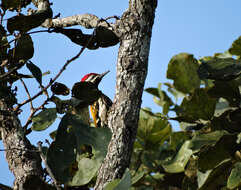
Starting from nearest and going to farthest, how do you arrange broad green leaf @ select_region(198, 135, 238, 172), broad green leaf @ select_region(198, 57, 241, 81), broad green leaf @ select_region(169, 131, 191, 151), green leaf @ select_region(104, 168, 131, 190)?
1. green leaf @ select_region(104, 168, 131, 190)
2. broad green leaf @ select_region(198, 135, 238, 172)
3. broad green leaf @ select_region(198, 57, 241, 81)
4. broad green leaf @ select_region(169, 131, 191, 151)

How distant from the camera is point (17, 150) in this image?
114cm

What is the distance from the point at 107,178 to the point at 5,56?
0.53 meters

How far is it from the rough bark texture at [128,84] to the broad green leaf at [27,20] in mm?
349

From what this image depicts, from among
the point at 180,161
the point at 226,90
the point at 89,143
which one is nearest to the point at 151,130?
the point at 180,161

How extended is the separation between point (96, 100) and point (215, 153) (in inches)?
18.5

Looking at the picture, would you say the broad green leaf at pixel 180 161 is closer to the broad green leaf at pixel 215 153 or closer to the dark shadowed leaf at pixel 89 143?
the broad green leaf at pixel 215 153

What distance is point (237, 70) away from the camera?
55.4 inches

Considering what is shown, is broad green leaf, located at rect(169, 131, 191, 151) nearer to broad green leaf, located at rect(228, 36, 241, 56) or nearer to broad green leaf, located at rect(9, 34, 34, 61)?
broad green leaf, located at rect(228, 36, 241, 56)

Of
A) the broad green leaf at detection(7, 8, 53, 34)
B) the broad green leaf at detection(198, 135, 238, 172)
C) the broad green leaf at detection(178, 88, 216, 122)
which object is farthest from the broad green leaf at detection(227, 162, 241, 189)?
the broad green leaf at detection(7, 8, 53, 34)

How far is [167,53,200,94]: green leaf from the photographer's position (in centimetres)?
155

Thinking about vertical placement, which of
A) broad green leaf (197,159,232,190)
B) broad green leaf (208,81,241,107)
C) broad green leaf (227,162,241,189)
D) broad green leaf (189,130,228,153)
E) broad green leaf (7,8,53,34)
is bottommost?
broad green leaf (197,159,232,190)

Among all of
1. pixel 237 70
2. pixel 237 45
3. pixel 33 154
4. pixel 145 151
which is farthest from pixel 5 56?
pixel 237 45

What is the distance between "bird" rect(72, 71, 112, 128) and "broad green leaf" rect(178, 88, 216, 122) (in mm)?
342

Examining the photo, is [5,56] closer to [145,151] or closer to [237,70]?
[145,151]
